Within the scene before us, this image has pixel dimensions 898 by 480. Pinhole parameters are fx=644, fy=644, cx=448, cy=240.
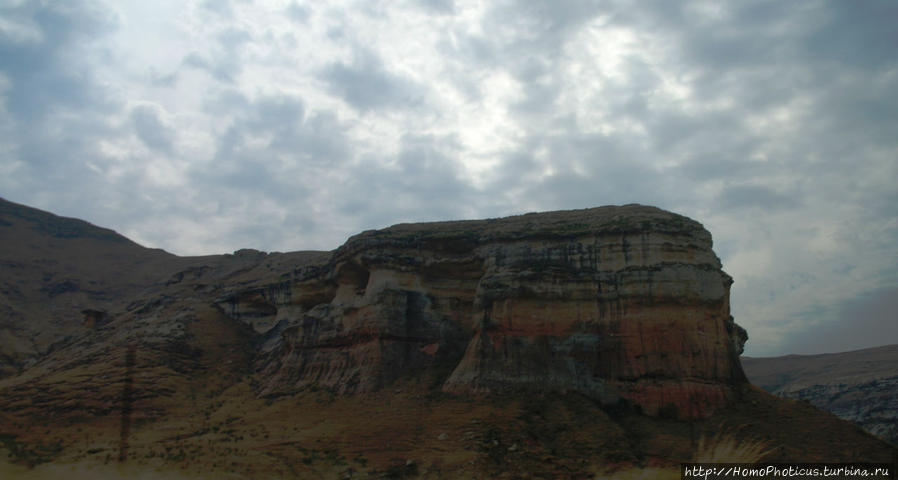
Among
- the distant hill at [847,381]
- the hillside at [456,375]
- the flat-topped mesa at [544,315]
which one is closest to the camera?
the hillside at [456,375]

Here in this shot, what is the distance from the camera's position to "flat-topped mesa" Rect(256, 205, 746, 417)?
30.2 meters

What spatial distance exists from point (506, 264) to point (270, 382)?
16.2m

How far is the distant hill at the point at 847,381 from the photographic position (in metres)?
55.6

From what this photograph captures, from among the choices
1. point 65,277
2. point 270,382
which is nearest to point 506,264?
point 270,382

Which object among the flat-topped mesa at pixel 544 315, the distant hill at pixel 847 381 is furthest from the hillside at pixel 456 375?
the distant hill at pixel 847 381

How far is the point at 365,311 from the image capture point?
37.5 meters

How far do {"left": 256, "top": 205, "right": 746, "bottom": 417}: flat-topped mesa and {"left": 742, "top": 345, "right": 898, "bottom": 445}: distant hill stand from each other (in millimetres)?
27170

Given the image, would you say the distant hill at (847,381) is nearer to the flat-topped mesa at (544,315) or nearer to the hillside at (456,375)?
the flat-topped mesa at (544,315)

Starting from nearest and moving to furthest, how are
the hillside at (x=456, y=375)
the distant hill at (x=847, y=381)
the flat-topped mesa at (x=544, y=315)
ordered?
1. the hillside at (x=456, y=375)
2. the flat-topped mesa at (x=544, y=315)
3. the distant hill at (x=847, y=381)

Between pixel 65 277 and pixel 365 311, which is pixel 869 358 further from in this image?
pixel 65 277

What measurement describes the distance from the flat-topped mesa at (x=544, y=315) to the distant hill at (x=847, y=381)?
27.2 meters

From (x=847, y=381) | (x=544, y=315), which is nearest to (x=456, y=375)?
(x=544, y=315)

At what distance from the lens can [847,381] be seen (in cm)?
6819

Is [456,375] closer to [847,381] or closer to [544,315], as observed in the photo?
[544,315]
